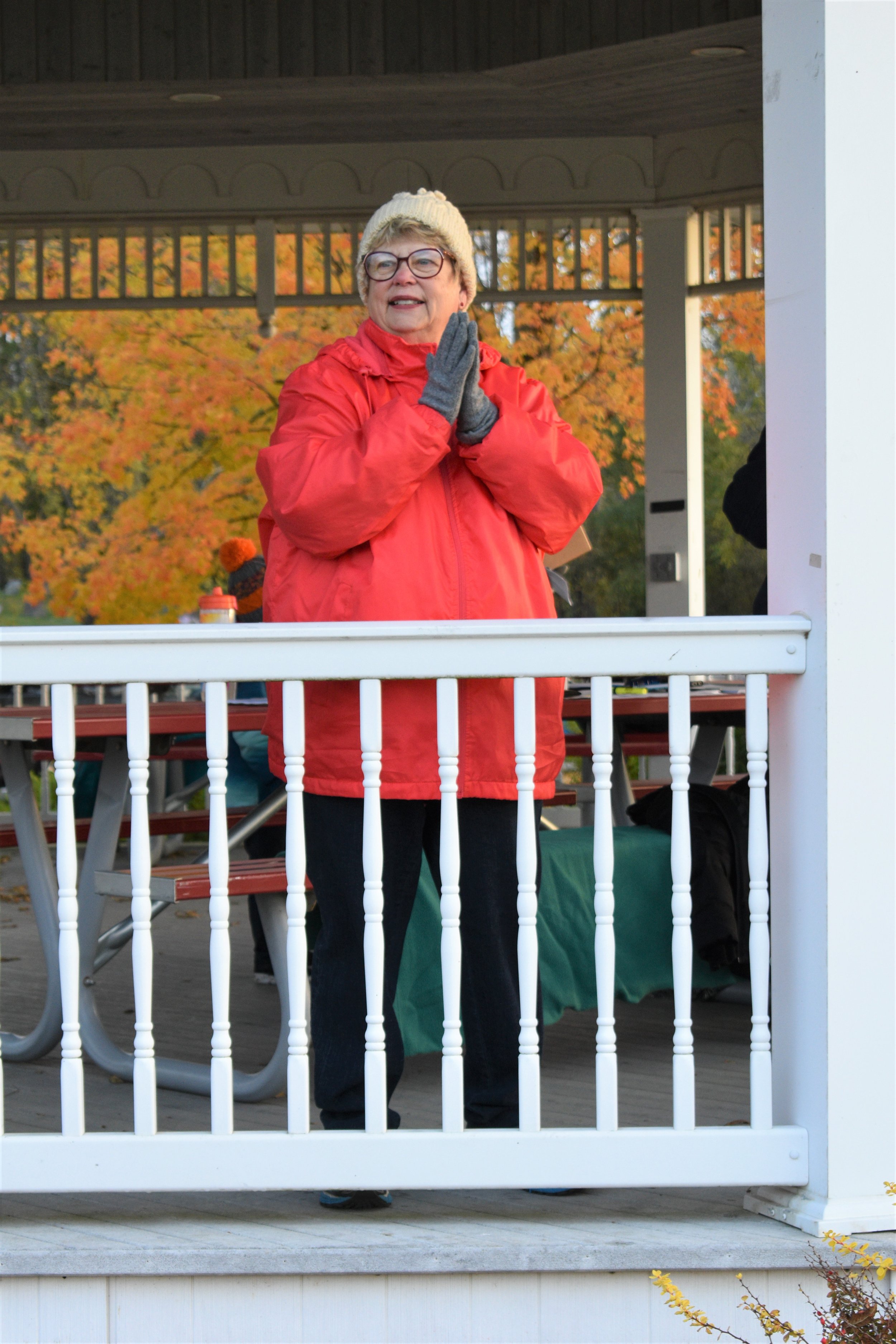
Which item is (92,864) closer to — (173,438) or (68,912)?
(68,912)

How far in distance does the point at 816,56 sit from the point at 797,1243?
77.7 inches

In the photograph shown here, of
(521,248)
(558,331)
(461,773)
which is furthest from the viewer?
(558,331)

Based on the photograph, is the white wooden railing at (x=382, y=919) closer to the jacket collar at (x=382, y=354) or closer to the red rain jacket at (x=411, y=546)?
the red rain jacket at (x=411, y=546)

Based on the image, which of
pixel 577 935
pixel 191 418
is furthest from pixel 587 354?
pixel 577 935

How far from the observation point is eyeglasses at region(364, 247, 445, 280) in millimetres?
2693

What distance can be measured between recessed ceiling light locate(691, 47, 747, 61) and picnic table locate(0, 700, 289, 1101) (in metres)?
3.20

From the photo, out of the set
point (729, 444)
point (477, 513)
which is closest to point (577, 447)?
point (477, 513)

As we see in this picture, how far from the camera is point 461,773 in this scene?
8.80 ft

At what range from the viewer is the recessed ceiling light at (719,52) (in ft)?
18.2

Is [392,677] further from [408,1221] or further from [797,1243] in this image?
[797,1243]

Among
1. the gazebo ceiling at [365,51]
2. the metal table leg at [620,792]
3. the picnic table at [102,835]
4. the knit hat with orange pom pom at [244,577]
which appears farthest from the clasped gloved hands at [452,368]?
the gazebo ceiling at [365,51]

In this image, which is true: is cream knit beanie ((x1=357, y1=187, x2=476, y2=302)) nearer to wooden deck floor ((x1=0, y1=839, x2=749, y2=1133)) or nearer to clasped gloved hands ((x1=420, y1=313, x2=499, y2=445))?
clasped gloved hands ((x1=420, y1=313, x2=499, y2=445))

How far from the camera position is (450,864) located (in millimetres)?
2574

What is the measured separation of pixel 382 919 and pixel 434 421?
85 cm
